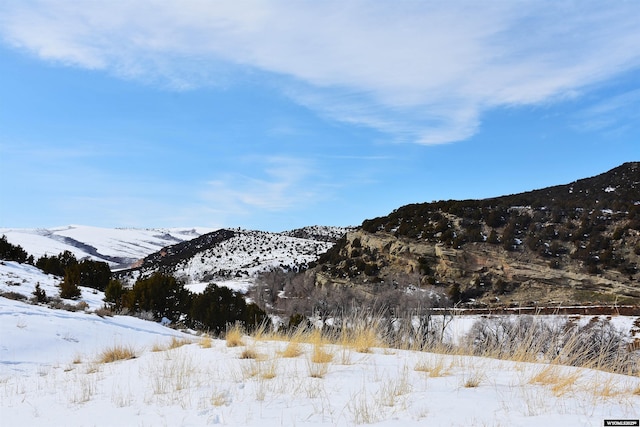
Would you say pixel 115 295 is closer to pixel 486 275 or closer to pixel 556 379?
pixel 556 379

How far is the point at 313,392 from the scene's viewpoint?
4539 millimetres

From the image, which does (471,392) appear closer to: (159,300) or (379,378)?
(379,378)

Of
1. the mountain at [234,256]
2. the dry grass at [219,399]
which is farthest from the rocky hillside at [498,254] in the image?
the dry grass at [219,399]

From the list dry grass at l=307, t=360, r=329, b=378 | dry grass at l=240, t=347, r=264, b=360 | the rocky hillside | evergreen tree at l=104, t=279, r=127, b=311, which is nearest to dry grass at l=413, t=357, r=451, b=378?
dry grass at l=307, t=360, r=329, b=378

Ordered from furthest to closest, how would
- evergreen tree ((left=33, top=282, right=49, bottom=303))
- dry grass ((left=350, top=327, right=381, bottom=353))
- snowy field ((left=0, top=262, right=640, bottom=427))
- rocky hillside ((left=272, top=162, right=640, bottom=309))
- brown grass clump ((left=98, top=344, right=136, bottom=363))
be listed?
rocky hillside ((left=272, top=162, right=640, bottom=309))
evergreen tree ((left=33, top=282, right=49, bottom=303))
brown grass clump ((left=98, top=344, right=136, bottom=363))
dry grass ((left=350, top=327, right=381, bottom=353))
snowy field ((left=0, top=262, right=640, bottom=427))

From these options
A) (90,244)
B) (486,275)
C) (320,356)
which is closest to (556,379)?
(320,356)

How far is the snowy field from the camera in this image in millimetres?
3857

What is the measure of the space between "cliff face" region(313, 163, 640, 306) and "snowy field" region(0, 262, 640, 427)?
32853mm

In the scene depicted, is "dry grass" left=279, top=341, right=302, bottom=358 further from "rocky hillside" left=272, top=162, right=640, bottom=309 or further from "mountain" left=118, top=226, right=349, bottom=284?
"mountain" left=118, top=226, right=349, bottom=284

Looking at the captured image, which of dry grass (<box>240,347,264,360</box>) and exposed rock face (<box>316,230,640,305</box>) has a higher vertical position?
exposed rock face (<box>316,230,640,305</box>)

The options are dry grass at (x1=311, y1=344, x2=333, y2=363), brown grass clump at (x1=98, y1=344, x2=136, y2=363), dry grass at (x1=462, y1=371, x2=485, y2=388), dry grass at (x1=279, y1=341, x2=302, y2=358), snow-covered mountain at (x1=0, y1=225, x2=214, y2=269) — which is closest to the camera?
dry grass at (x1=462, y1=371, x2=485, y2=388)

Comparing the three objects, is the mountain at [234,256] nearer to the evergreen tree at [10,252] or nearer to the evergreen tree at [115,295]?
the evergreen tree at [10,252]

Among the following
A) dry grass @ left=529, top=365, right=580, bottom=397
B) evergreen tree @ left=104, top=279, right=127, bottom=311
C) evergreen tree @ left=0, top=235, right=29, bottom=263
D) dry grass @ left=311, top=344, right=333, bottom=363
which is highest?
evergreen tree @ left=0, top=235, right=29, bottom=263

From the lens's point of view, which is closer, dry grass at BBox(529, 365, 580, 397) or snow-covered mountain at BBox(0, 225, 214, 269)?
dry grass at BBox(529, 365, 580, 397)
